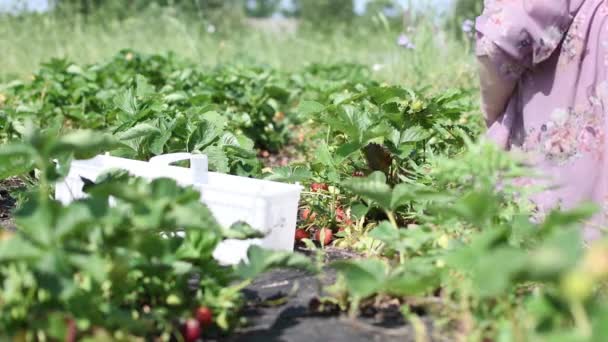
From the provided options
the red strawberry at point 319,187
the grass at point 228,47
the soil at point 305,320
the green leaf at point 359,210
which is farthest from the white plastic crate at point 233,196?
the grass at point 228,47

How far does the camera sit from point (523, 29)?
2711 mm

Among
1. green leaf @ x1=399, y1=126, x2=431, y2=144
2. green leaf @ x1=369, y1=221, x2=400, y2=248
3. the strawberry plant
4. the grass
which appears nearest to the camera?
A: the strawberry plant

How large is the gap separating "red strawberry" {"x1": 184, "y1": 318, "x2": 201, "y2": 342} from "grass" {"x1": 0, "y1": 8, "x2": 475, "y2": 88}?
447 centimetres

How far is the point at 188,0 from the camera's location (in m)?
16.9

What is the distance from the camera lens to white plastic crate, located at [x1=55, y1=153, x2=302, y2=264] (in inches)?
87.8

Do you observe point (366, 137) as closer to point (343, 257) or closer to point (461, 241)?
point (343, 257)

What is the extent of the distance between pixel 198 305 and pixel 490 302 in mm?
618

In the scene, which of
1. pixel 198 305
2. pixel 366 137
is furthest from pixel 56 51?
pixel 198 305

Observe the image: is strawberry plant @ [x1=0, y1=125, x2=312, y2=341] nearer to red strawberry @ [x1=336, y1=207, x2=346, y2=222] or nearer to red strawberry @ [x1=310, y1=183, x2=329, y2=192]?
red strawberry @ [x1=336, y1=207, x2=346, y2=222]

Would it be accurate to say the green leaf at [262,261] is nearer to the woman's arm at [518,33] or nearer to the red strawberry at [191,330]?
the red strawberry at [191,330]

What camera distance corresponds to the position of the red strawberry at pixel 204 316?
175 centimetres

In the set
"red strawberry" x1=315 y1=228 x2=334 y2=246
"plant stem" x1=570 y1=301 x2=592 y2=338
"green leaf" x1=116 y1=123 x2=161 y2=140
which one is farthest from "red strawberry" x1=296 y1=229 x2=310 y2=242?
"plant stem" x1=570 y1=301 x2=592 y2=338

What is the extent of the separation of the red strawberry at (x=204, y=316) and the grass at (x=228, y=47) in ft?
14.4

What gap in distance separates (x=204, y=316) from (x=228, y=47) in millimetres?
8973
